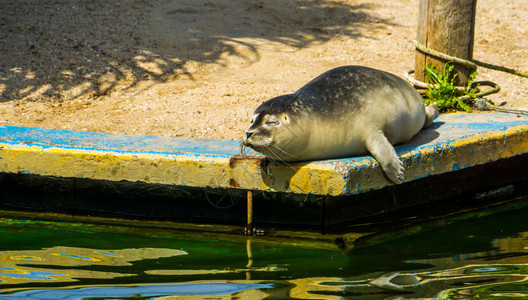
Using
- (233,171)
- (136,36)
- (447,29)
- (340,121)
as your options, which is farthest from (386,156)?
(136,36)

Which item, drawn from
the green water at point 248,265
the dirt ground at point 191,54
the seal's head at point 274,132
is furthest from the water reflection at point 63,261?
the dirt ground at point 191,54

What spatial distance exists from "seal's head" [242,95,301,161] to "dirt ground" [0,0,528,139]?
5.96 ft

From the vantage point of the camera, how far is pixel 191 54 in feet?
26.1

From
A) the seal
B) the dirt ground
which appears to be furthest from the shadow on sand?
the seal

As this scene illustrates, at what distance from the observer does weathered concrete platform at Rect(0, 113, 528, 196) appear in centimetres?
379

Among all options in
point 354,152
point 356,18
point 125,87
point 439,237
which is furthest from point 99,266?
point 356,18

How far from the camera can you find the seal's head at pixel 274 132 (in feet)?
11.6

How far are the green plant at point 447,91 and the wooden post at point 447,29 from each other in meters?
0.06

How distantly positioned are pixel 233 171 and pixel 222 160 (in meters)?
0.09

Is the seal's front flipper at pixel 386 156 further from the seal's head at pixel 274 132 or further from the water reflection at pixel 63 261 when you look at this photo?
the water reflection at pixel 63 261

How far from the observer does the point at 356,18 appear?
9.58 metres

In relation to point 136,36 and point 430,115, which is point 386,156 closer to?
point 430,115

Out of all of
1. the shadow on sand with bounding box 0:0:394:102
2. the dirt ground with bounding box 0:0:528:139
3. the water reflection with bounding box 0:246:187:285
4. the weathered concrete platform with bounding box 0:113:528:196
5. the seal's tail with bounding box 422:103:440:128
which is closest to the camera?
the water reflection with bounding box 0:246:187:285

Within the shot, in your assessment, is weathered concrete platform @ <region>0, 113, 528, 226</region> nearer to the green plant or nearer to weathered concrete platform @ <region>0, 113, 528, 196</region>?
weathered concrete platform @ <region>0, 113, 528, 196</region>
